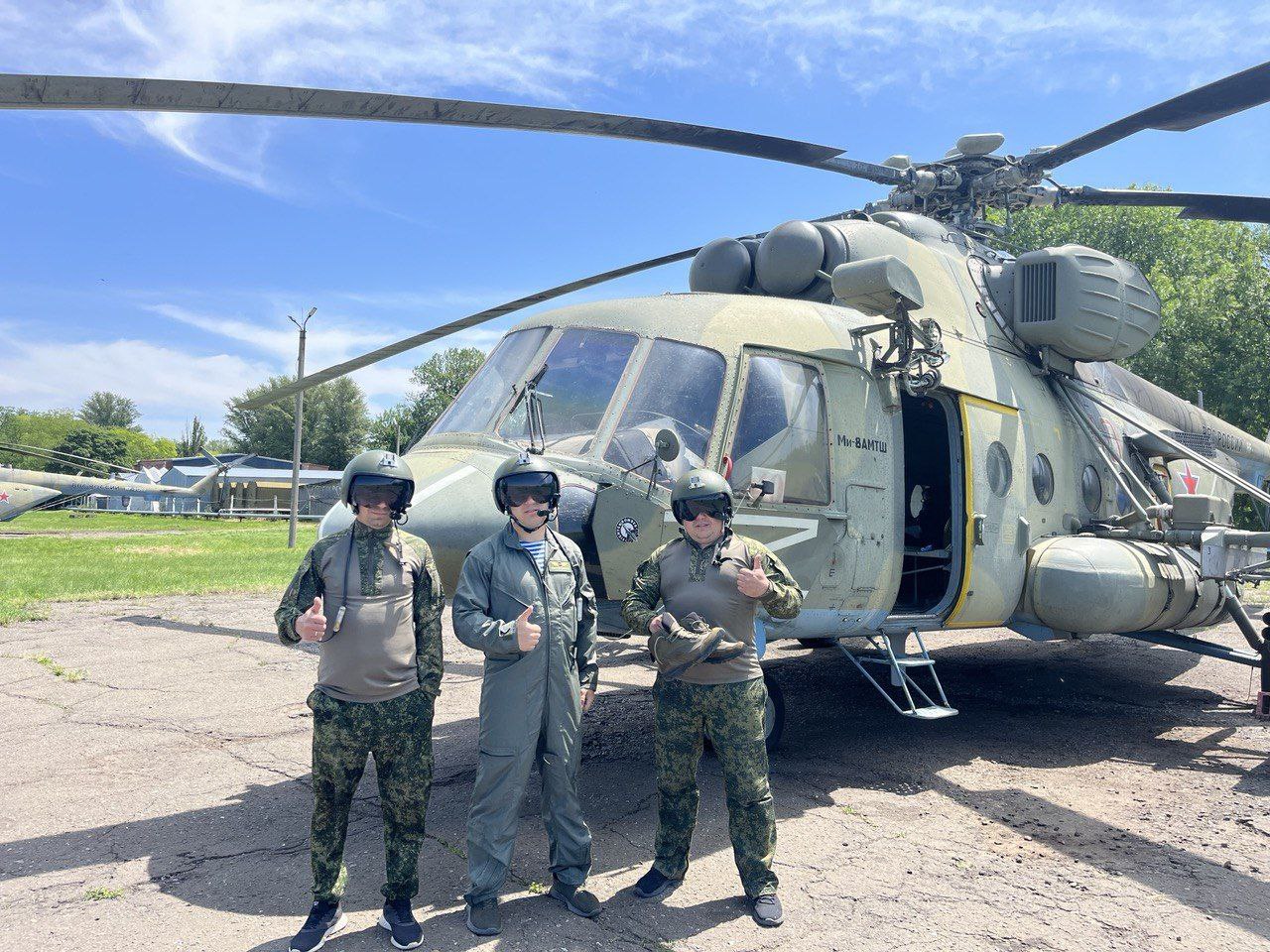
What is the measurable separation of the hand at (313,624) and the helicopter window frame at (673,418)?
1.88m

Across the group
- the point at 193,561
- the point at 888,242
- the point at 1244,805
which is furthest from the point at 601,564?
the point at 193,561

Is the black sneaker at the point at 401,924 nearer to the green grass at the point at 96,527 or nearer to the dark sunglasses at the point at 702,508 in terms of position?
the dark sunglasses at the point at 702,508

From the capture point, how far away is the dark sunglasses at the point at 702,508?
372cm

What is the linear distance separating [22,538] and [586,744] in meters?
25.4

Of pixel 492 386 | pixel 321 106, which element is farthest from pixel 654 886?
pixel 321 106

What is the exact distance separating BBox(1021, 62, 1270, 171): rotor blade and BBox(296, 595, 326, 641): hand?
228 inches

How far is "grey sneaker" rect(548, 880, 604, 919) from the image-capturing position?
11.2ft

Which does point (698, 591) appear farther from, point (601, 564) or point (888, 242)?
point (888, 242)

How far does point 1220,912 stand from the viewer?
366 centimetres

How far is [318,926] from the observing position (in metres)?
3.12

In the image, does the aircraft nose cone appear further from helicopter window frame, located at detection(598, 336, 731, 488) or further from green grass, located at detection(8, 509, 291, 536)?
green grass, located at detection(8, 509, 291, 536)

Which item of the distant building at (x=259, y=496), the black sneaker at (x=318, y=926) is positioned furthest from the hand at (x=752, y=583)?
the distant building at (x=259, y=496)

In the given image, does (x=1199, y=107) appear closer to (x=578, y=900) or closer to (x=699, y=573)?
(x=699, y=573)

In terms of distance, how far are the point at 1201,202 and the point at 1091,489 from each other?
248 cm
